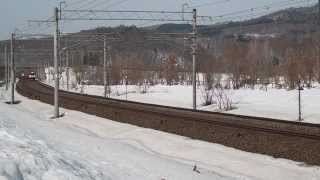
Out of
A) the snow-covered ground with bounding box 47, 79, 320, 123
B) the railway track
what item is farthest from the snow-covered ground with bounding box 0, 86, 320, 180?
the snow-covered ground with bounding box 47, 79, 320, 123

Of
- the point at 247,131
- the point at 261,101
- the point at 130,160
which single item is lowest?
the point at 261,101

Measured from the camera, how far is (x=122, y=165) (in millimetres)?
14156

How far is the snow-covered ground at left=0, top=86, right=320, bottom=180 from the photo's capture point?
9562 millimetres

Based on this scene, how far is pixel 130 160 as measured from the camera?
15.5 meters

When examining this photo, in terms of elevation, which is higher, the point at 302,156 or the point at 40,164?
the point at 40,164

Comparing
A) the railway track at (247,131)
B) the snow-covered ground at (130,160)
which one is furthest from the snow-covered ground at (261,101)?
the snow-covered ground at (130,160)

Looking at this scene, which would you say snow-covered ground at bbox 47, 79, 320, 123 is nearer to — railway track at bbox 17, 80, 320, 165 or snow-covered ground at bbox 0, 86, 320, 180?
railway track at bbox 17, 80, 320, 165

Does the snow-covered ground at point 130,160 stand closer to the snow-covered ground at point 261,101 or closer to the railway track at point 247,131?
the railway track at point 247,131

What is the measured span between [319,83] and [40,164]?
181ft

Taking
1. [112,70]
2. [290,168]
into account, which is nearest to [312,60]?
[112,70]

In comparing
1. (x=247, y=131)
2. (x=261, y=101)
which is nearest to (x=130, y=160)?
(x=247, y=131)

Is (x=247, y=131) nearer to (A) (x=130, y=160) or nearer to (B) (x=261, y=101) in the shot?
(A) (x=130, y=160)

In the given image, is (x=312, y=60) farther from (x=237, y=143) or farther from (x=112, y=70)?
(x=237, y=143)

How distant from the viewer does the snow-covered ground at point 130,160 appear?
9.56 meters
